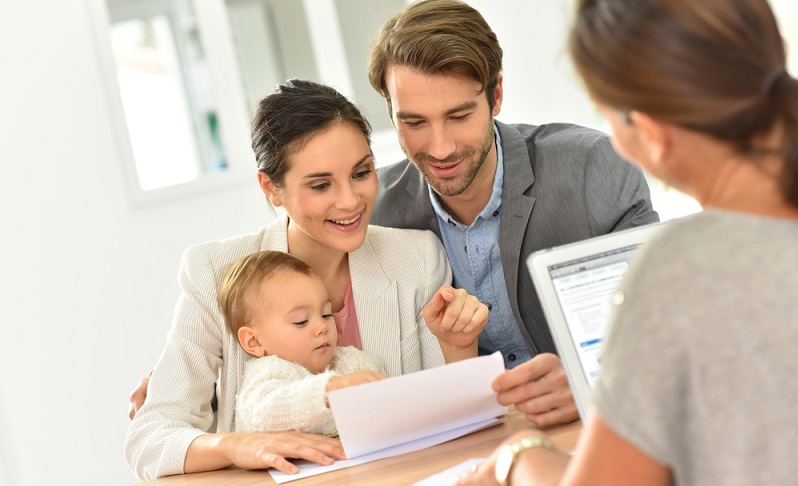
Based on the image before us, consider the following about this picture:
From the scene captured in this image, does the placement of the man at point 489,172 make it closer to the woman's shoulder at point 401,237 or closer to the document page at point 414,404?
the woman's shoulder at point 401,237

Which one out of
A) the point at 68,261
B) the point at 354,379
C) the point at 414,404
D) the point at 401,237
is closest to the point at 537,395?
the point at 414,404

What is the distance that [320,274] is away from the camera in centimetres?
238

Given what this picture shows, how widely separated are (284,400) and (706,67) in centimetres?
119

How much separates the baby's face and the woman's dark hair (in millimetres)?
342

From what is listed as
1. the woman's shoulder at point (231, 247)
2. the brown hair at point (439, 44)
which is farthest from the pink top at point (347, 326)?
the brown hair at point (439, 44)

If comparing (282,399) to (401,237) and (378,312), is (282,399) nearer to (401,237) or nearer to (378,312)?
(378,312)

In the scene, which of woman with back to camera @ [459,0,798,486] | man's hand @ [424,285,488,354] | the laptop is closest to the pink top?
man's hand @ [424,285,488,354]

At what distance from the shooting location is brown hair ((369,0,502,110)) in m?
2.34

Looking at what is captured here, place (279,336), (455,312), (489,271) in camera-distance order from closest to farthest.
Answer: (455,312) < (279,336) < (489,271)

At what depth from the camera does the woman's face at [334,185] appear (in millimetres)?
2211

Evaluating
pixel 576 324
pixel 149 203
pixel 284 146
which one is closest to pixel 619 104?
pixel 576 324

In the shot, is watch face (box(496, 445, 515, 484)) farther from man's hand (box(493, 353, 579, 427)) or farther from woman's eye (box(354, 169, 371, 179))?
woman's eye (box(354, 169, 371, 179))

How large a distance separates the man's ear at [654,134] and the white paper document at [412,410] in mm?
707

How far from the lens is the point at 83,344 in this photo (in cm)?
489
